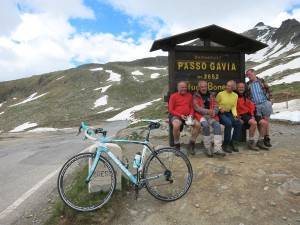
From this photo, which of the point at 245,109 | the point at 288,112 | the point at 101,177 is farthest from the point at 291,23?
the point at 101,177

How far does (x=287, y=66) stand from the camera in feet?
171

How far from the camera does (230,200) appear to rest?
22.7 feet

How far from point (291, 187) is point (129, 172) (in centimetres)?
293

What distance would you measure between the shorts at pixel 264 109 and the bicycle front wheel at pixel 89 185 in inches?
202

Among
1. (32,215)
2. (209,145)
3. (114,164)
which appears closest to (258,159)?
(209,145)

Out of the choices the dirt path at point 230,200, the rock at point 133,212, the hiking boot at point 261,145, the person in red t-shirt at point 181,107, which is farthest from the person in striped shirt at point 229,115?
the rock at point 133,212

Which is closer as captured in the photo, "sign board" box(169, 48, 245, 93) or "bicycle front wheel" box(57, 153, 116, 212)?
"bicycle front wheel" box(57, 153, 116, 212)

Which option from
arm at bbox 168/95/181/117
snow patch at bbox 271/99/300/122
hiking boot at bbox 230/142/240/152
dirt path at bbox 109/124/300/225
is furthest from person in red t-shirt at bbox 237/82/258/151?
snow patch at bbox 271/99/300/122

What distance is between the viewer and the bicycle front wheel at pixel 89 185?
6.86 meters

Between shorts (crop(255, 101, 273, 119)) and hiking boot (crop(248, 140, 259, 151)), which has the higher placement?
shorts (crop(255, 101, 273, 119))

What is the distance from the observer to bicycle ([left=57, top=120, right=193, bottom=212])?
6945mm

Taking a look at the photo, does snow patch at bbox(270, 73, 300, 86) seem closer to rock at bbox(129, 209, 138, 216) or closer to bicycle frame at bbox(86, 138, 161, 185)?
bicycle frame at bbox(86, 138, 161, 185)

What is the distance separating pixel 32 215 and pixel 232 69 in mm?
6873

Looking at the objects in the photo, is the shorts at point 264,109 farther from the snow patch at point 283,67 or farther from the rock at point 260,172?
the snow patch at point 283,67
